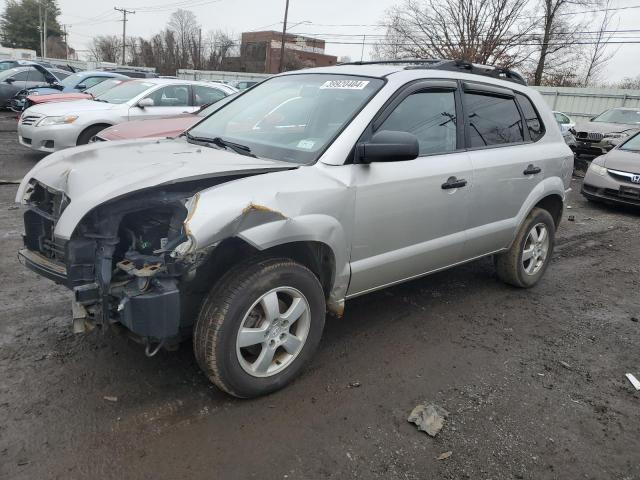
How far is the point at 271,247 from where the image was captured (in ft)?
8.99

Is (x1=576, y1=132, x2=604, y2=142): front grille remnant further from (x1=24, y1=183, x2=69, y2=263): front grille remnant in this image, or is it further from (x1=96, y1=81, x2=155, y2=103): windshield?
(x1=24, y1=183, x2=69, y2=263): front grille remnant

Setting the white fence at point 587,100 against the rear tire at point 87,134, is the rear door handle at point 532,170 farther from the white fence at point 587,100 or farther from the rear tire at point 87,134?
the white fence at point 587,100

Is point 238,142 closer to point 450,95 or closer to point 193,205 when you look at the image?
point 193,205

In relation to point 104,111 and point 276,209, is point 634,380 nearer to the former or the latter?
point 276,209

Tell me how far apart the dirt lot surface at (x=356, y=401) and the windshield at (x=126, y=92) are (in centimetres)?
598

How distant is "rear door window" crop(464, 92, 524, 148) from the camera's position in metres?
3.95

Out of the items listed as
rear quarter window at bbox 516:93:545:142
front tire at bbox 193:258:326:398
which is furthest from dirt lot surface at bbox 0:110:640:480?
rear quarter window at bbox 516:93:545:142

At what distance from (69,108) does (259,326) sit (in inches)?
317

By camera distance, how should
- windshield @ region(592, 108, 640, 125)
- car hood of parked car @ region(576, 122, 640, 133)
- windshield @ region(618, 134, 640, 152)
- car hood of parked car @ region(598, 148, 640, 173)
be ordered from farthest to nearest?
1. windshield @ region(592, 108, 640, 125)
2. car hood of parked car @ region(576, 122, 640, 133)
3. windshield @ region(618, 134, 640, 152)
4. car hood of parked car @ region(598, 148, 640, 173)

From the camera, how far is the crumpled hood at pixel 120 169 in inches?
94.9

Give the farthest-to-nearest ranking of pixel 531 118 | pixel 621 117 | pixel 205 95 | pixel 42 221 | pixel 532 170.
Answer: pixel 621 117, pixel 205 95, pixel 531 118, pixel 532 170, pixel 42 221

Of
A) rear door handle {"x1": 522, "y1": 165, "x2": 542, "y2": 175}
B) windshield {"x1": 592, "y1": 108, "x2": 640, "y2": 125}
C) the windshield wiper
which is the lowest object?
rear door handle {"x1": 522, "y1": 165, "x2": 542, "y2": 175}

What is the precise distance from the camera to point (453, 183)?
3617 mm

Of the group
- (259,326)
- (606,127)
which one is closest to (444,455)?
(259,326)
